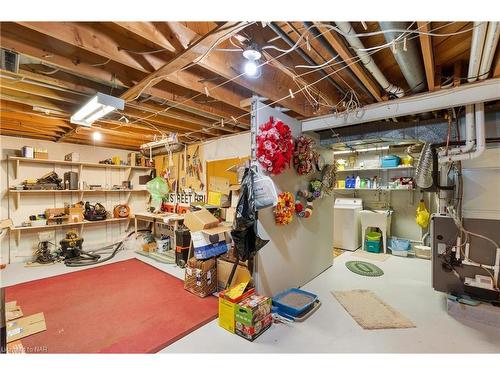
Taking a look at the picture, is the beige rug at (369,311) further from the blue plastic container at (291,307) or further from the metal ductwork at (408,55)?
the metal ductwork at (408,55)

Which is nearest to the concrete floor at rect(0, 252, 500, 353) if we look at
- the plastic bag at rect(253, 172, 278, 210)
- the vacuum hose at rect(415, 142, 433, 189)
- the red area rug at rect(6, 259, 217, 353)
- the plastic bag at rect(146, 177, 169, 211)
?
the red area rug at rect(6, 259, 217, 353)

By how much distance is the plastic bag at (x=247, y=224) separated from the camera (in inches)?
93.4

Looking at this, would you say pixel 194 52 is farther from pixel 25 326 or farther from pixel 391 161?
Answer: pixel 391 161

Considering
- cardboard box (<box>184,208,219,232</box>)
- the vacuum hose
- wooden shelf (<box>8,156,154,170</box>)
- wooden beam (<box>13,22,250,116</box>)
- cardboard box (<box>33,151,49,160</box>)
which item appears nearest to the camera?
wooden beam (<box>13,22,250,116</box>)

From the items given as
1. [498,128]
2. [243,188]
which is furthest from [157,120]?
[498,128]

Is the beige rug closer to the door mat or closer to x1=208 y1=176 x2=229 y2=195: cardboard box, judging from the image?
the door mat

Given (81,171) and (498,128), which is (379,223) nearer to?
(498,128)

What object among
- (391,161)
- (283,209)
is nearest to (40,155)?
(283,209)

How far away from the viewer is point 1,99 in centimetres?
281

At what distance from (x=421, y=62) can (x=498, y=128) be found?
62.7 inches

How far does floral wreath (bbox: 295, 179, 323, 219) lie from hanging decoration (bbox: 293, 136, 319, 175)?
0.32 meters

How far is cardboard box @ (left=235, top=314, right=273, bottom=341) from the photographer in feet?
6.79

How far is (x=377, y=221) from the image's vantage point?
16.2 ft

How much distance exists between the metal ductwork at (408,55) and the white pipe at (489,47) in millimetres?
419
